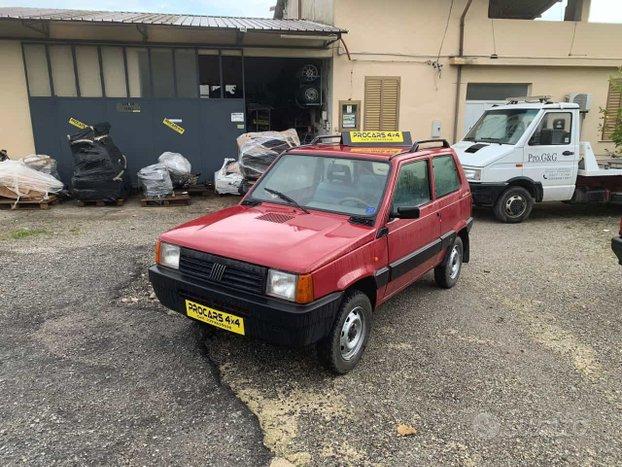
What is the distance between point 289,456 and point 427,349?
67.5 inches

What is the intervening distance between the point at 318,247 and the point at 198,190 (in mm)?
7985

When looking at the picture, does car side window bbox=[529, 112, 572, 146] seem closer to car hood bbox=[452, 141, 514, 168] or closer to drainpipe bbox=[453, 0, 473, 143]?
car hood bbox=[452, 141, 514, 168]

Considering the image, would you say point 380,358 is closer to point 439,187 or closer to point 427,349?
point 427,349

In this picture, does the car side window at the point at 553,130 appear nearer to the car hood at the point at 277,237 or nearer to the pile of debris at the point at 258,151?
the pile of debris at the point at 258,151

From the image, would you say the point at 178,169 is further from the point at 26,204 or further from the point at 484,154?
the point at 484,154

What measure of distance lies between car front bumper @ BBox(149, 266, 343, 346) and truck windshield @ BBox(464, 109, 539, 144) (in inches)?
270

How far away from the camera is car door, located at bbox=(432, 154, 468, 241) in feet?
15.6

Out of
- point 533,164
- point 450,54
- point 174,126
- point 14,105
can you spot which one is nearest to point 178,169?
point 174,126

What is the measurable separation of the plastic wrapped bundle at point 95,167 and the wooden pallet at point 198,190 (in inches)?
57.8

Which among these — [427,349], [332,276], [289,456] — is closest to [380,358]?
[427,349]

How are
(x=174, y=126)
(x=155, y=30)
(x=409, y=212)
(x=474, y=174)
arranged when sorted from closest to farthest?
(x=409, y=212) < (x=474, y=174) < (x=155, y=30) < (x=174, y=126)

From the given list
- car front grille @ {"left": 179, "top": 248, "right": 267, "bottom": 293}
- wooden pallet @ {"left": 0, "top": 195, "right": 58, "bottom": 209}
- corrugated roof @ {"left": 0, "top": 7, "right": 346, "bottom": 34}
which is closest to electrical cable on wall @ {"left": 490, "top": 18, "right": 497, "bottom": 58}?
corrugated roof @ {"left": 0, "top": 7, "right": 346, "bottom": 34}

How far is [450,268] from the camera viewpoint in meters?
5.29

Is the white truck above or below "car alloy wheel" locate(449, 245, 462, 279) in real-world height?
above
